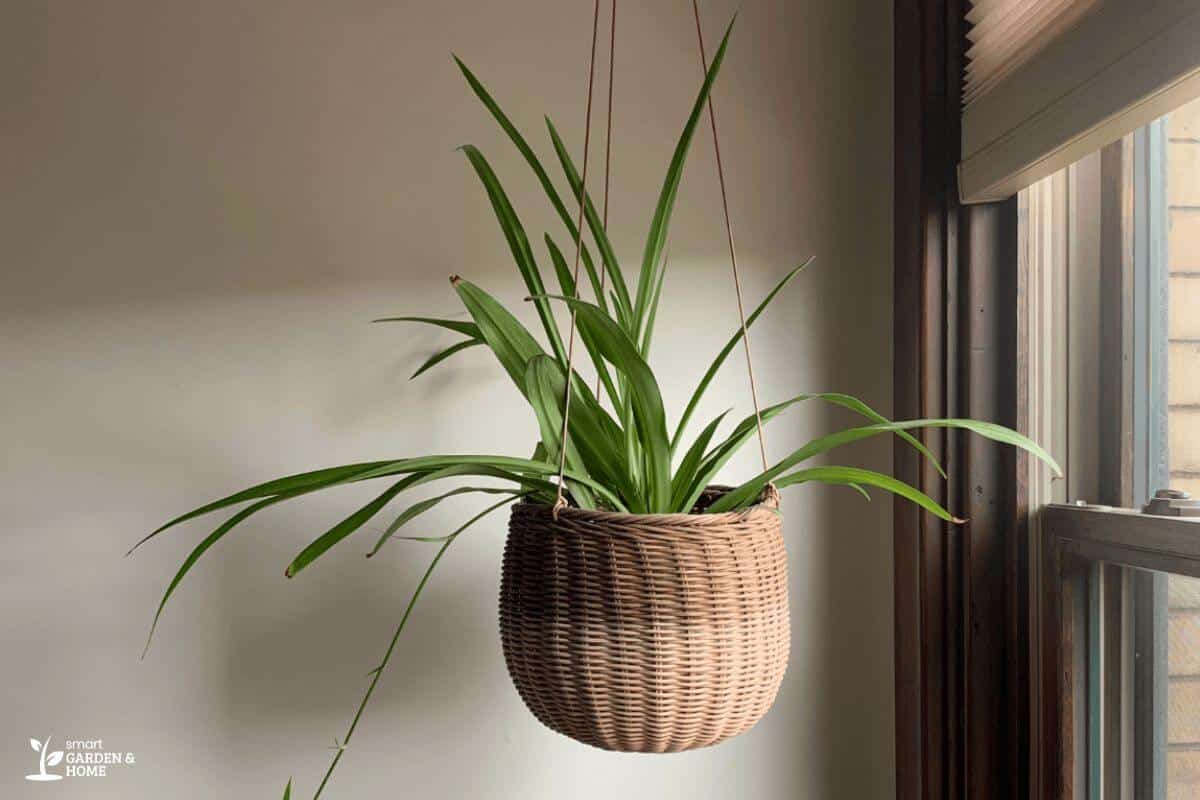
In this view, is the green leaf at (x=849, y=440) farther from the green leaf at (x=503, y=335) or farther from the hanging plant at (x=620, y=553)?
the green leaf at (x=503, y=335)

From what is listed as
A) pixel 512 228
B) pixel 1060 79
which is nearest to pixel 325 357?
pixel 512 228

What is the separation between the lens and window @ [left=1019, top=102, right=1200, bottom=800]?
3.07ft

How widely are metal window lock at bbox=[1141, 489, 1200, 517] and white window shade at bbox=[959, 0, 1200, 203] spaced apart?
0.35m

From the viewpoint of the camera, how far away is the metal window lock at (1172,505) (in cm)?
90

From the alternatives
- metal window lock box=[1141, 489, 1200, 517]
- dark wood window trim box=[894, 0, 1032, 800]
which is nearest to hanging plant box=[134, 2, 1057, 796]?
metal window lock box=[1141, 489, 1200, 517]

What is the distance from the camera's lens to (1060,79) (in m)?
0.94

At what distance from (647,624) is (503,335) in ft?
1.00

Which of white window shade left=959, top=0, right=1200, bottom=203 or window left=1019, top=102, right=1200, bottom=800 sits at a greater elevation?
white window shade left=959, top=0, right=1200, bottom=203

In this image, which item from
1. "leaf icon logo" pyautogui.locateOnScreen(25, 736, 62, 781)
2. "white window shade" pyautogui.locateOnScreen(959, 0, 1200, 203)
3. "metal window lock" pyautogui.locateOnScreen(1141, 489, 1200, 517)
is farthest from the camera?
"leaf icon logo" pyautogui.locateOnScreen(25, 736, 62, 781)

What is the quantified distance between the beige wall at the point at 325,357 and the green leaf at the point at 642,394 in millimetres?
487

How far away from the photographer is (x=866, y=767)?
1390mm

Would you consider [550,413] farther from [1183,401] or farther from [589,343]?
[1183,401]
